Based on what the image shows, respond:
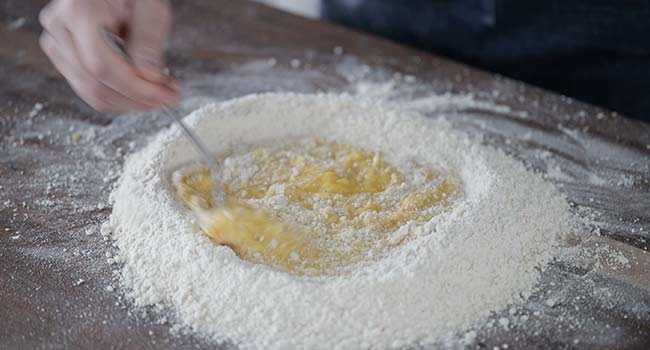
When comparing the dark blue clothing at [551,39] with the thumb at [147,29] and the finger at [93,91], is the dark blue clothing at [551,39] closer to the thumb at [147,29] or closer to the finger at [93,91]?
the thumb at [147,29]

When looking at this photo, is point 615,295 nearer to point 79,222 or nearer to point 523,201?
point 523,201

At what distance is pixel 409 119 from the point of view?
1275 mm

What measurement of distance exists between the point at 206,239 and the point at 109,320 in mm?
142

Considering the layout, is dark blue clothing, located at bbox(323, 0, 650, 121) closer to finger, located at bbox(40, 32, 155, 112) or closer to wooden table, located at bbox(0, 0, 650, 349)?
wooden table, located at bbox(0, 0, 650, 349)

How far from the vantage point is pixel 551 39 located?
151 cm

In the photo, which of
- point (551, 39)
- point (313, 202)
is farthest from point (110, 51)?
point (551, 39)

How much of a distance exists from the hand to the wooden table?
190 millimetres

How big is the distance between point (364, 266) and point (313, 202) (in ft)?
0.45

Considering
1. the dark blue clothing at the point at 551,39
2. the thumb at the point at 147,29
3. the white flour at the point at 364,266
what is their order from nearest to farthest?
the white flour at the point at 364,266 < the thumb at the point at 147,29 < the dark blue clothing at the point at 551,39

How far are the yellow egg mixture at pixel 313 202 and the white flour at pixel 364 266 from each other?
1.0 inches

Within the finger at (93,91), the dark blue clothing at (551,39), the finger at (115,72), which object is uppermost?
the dark blue clothing at (551,39)

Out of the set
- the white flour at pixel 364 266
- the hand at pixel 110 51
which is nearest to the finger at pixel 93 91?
the hand at pixel 110 51

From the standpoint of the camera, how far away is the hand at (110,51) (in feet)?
3.37

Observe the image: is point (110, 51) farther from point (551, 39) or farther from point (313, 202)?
point (551, 39)
